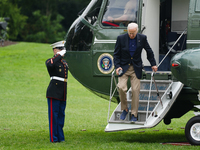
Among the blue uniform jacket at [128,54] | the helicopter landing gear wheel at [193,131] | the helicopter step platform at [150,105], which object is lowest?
the helicopter landing gear wheel at [193,131]

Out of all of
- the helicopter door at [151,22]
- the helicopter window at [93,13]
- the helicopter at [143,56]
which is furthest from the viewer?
the helicopter window at [93,13]

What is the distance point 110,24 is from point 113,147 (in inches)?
103

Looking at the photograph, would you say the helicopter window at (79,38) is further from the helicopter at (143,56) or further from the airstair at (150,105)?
the airstair at (150,105)

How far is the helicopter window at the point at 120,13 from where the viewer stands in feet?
25.9

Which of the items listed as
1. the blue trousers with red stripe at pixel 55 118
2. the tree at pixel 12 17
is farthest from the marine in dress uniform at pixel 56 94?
the tree at pixel 12 17

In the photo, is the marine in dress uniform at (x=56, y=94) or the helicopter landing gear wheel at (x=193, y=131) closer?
the helicopter landing gear wheel at (x=193, y=131)

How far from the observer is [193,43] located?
728 centimetres

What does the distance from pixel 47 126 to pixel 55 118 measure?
9.83 ft

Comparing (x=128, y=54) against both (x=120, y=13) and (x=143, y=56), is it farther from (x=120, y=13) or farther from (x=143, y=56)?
(x=120, y=13)

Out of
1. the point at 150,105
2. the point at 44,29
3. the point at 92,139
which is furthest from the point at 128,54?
the point at 44,29

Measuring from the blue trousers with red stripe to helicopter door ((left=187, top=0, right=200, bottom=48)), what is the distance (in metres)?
2.65

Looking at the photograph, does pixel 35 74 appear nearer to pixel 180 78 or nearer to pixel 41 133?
pixel 41 133

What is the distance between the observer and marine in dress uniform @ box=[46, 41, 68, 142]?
7.26 metres

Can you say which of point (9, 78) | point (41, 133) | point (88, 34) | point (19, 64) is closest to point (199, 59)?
point (88, 34)
